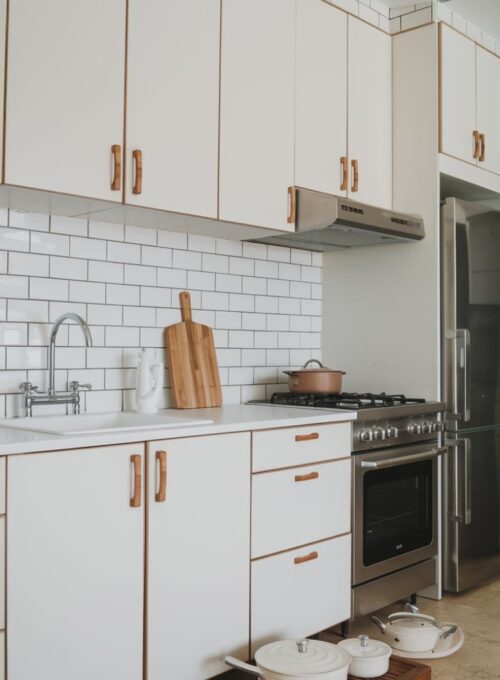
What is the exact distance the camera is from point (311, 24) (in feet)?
10.8

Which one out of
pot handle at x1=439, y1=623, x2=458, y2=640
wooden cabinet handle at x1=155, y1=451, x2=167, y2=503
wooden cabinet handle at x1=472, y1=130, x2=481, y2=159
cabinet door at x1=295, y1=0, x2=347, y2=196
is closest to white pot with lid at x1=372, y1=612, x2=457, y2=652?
pot handle at x1=439, y1=623, x2=458, y2=640

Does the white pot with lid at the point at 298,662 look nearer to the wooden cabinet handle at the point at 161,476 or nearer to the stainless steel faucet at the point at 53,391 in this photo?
the wooden cabinet handle at the point at 161,476

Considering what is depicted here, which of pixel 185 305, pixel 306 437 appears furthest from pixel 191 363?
pixel 306 437

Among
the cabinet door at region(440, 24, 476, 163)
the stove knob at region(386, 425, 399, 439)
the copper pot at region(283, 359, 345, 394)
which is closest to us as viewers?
the stove knob at region(386, 425, 399, 439)

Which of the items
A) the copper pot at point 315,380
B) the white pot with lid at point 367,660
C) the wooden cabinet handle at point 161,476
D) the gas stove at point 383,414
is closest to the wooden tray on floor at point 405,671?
the white pot with lid at point 367,660

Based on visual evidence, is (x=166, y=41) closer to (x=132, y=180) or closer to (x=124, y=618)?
(x=132, y=180)

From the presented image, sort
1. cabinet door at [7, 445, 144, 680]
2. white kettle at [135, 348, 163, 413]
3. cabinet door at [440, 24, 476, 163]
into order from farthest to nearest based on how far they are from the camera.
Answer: cabinet door at [440, 24, 476, 163]
white kettle at [135, 348, 163, 413]
cabinet door at [7, 445, 144, 680]

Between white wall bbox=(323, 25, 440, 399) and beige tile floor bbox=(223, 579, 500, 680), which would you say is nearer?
beige tile floor bbox=(223, 579, 500, 680)

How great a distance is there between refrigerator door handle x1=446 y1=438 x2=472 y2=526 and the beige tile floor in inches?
13.9

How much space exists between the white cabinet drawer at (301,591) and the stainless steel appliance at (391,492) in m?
0.09

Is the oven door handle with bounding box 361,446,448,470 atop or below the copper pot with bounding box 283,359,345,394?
below

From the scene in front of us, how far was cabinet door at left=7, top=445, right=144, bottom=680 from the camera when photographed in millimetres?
1925

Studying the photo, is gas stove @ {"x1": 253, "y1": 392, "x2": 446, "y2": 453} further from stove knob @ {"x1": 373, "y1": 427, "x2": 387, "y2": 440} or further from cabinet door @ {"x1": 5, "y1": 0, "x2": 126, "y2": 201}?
cabinet door @ {"x1": 5, "y1": 0, "x2": 126, "y2": 201}

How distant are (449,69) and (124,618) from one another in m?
2.82
